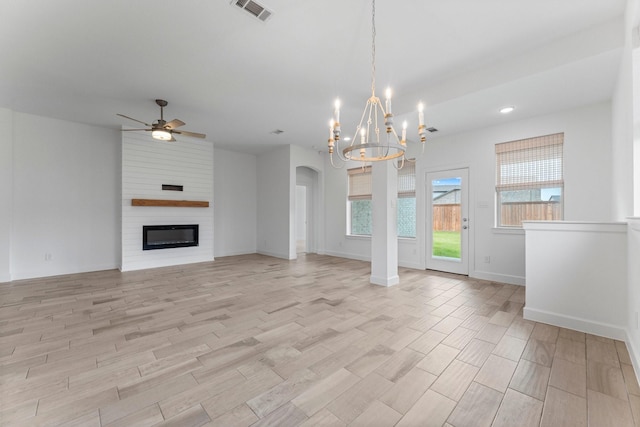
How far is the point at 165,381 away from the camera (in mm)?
1857

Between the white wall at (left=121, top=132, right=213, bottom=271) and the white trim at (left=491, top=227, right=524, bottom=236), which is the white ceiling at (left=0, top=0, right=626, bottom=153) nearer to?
the white wall at (left=121, top=132, right=213, bottom=271)

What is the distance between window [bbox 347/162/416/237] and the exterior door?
16.7 inches

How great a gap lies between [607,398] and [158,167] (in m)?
7.04

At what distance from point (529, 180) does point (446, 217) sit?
4.71 feet

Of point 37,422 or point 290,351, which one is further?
point 290,351

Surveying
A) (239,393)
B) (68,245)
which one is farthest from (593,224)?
(68,245)

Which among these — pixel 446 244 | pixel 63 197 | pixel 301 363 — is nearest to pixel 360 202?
pixel 446 244

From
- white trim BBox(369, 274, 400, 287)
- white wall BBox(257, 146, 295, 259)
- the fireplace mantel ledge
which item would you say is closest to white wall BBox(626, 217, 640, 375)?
white trim BBox(369, 274, 400, 287)

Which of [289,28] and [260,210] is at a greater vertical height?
[289,28]

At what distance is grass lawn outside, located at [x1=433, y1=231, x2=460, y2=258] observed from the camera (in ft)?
17.1

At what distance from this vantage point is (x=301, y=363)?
2078 mm

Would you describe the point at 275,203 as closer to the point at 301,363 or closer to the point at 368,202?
the point at 368,202

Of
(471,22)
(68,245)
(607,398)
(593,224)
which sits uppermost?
(471,22)

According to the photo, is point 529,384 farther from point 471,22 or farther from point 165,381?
point 471,22
